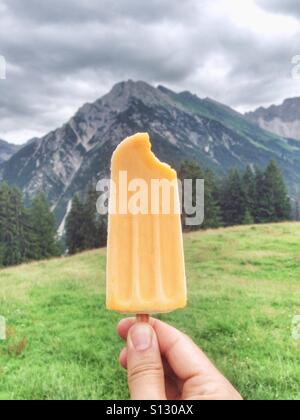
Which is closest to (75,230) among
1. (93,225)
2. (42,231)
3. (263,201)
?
(93,225)

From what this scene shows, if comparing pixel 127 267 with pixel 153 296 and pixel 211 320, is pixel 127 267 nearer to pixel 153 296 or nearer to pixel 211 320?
pixel 153 296

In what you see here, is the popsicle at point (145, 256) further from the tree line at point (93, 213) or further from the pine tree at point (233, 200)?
the pine tree at point (233, 200)

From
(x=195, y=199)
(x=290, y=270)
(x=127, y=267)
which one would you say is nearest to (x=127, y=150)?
(x=127, y=267)

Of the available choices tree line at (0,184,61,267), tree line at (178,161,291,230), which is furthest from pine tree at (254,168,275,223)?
tree line at (0,184,61,267)

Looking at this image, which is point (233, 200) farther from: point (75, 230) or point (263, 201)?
point (75, 230)

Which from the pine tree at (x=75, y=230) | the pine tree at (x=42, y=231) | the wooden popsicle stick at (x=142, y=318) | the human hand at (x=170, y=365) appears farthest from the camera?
the pine tree at (x=42, y=231)

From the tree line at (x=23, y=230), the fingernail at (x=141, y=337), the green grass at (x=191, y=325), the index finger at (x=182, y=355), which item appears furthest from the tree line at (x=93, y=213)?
the fingernail at (x=141, y=337)
